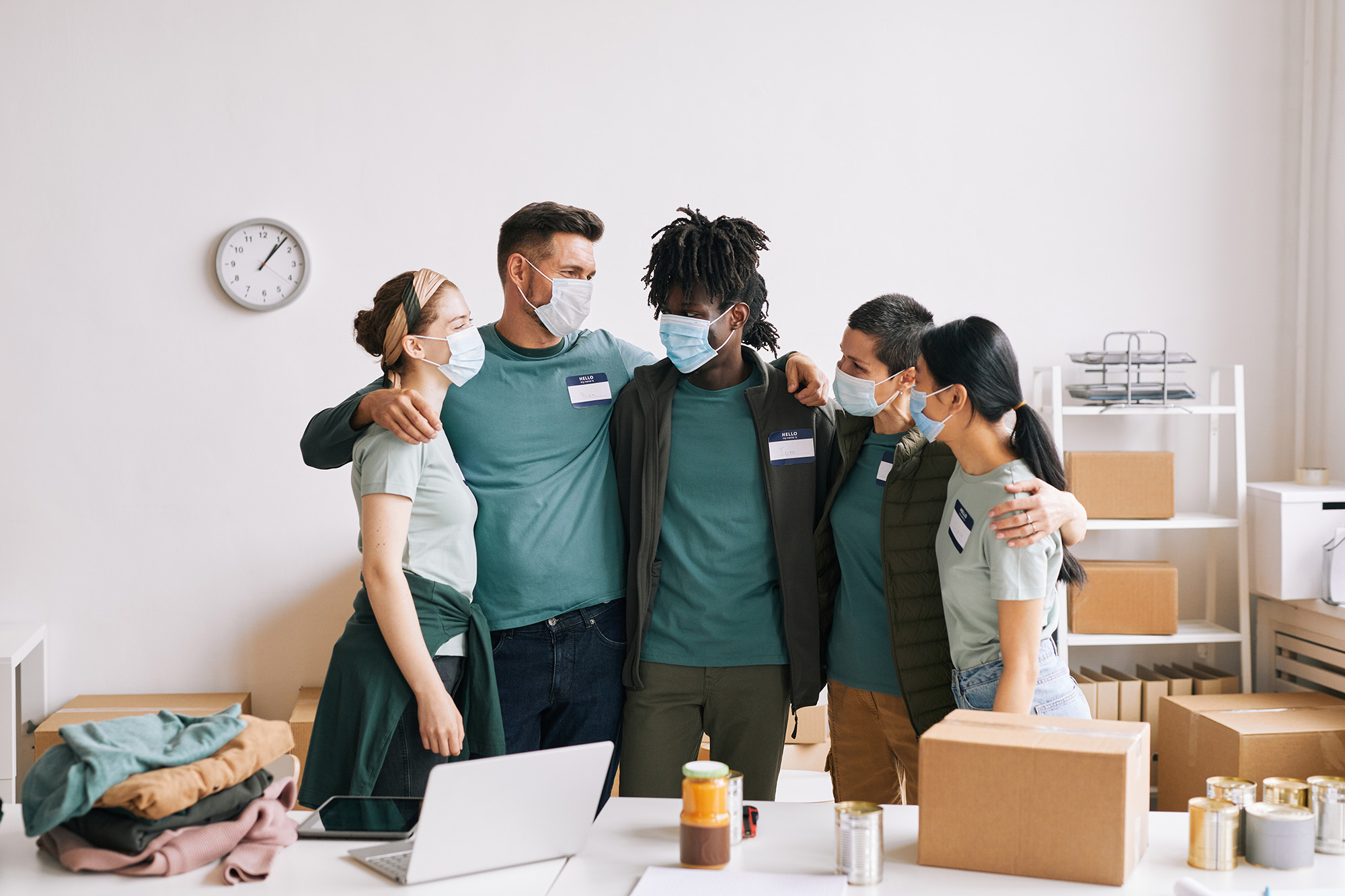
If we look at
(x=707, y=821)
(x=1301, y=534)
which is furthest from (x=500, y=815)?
(x=1301, y=534)

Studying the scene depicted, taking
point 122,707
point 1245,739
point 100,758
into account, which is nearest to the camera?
point 100,758

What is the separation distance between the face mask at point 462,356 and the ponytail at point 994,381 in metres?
0.91

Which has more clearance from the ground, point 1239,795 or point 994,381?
Answer: point 994,381

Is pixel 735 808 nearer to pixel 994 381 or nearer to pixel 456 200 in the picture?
pixel 994 381

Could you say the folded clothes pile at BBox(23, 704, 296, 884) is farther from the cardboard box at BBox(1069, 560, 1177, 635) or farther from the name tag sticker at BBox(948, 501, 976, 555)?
the cardboard box at BBox(1069, 560, 1177, 635)

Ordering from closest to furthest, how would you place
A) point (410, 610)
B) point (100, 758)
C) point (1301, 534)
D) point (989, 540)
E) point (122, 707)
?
1. point (100, 758)
2. point (989, 540)
3. point (410, 610)
4. point (122, 707)
5. point (1301, 534)

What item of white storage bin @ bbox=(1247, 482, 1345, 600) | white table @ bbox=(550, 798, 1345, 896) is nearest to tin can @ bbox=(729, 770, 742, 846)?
white table @ bbox=(550, 798, 1345, 896)

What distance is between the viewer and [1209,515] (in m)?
3.88

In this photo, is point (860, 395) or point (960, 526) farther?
point (860, 395)

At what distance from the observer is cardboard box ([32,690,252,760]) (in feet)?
10.7

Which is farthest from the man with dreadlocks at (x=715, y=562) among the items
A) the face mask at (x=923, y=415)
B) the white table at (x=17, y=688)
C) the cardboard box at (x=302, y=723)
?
the white table at (x=17, y=688)

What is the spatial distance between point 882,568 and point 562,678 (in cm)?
71

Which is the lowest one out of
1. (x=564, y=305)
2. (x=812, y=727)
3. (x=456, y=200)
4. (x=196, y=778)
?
(x=812, y=727)

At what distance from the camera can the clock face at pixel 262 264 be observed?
11.7 ft
